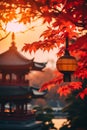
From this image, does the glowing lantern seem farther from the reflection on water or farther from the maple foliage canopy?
the reflection on water

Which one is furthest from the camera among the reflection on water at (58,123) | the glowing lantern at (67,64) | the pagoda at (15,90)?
the reflection on water at (58,123)

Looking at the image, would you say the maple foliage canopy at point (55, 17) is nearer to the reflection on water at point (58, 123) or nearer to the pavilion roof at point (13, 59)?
the pavilion roof at point (13, 59)

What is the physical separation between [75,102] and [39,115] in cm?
527

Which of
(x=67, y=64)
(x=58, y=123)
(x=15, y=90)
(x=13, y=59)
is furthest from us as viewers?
(x=58, y=123)

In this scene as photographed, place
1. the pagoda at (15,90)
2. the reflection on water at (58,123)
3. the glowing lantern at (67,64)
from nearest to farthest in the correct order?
the glowing lantern at (67,64)
the pagoda at (15,90)
the reflection on water at (58,123)

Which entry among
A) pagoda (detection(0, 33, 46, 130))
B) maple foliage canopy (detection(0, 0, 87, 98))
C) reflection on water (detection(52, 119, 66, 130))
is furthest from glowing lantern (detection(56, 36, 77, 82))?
reflection on water (detection(52, 119, 66, 130))

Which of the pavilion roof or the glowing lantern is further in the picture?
the pavilion roof

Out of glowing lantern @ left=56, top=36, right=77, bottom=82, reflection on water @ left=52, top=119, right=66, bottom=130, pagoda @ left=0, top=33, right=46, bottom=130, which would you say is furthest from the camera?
reflection on water @ left=52, top=119, right=66, bottom=130

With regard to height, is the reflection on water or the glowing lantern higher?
the glowing lantern

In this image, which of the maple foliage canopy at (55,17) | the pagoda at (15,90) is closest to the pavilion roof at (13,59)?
the pagoda at (15,90)

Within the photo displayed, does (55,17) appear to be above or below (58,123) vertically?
above

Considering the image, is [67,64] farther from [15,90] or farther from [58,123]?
[58,123]

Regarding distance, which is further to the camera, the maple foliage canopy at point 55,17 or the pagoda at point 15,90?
the pagoda at point 15,90

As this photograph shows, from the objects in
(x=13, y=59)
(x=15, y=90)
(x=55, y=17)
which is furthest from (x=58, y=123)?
(x=55, y=17)
